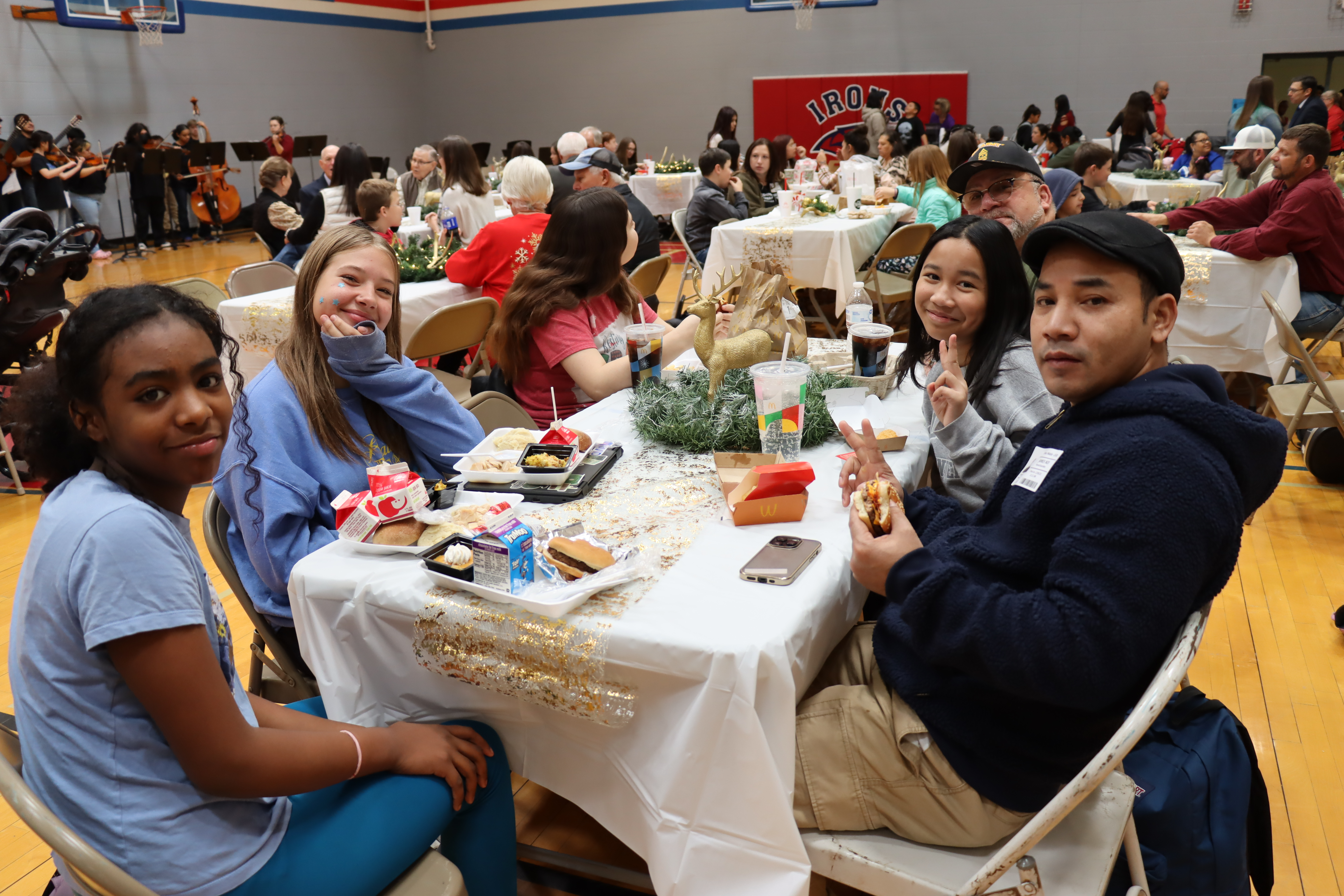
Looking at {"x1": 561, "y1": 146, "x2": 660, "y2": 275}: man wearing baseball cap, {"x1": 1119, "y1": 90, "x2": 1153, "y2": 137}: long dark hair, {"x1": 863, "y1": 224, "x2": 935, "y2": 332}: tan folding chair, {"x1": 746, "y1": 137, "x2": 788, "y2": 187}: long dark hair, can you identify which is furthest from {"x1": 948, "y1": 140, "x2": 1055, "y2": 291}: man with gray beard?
{"x1": 1119, "y1": 90, "x2": 1153, "y2": 137}: long dark hair

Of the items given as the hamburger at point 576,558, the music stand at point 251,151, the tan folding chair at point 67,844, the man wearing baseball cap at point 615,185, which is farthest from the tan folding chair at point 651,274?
the music stand at point 251,151

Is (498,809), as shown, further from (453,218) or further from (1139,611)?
(453,218)

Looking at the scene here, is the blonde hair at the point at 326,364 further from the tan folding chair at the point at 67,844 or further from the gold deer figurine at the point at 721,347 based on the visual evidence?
the tan folding chair at the point at 67,844

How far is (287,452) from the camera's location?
1.85 meters

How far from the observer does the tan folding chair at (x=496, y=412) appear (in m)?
2.54

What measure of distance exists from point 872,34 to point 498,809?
50.4ft

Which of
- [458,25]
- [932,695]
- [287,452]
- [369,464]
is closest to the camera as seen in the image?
[932,695]

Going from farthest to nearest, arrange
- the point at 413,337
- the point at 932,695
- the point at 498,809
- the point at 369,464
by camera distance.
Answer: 1. the point at 413,337
2. the point at 369,464
3. the point at 498,809
4. the point at 932,695

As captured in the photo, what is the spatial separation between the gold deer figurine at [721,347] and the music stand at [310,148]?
43.8ft

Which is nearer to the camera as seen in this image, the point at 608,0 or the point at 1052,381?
the point at 1052,381

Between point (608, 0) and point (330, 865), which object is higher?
point (608, 0)

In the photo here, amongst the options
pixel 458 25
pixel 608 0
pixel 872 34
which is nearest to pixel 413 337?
pixel 872 34

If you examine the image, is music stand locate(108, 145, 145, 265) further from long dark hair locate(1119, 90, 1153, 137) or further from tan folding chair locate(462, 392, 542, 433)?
long dark hair locate(1119, 90, 1153, 137)

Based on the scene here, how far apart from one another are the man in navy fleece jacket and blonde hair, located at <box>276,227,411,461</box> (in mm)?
1126
